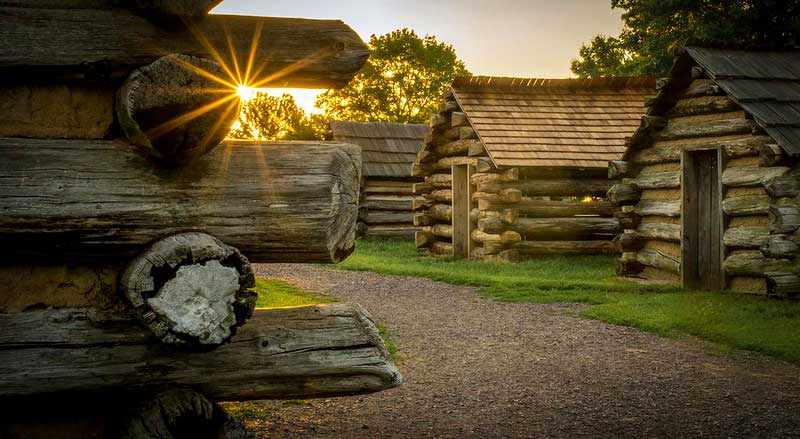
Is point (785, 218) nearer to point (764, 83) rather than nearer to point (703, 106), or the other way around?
point (764, 83)

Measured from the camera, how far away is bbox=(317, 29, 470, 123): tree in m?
53.6

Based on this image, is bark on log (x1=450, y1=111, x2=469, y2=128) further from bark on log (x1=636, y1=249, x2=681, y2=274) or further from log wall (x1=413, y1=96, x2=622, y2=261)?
bark on log (x1=636, y1=249, x2=681, y2=274)

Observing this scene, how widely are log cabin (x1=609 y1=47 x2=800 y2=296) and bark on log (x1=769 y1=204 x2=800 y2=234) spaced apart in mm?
13

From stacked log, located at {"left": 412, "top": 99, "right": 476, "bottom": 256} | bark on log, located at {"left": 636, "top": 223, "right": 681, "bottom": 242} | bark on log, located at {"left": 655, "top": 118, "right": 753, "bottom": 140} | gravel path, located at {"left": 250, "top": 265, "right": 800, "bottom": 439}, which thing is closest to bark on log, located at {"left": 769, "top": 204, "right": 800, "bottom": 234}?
bark on log, located at {"left": 655, "top": 118, "right": 753, "bottom": 140}

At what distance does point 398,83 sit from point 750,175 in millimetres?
44744

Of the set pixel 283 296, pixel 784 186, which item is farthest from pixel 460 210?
pixel 784 186

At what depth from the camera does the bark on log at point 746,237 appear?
36.8 ft

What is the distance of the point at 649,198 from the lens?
555 inches

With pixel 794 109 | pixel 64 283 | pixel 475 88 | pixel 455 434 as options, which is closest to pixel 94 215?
pixel 64 283

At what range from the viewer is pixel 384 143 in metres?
28.0

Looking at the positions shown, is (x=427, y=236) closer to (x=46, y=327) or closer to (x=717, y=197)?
(x=717, y=197)

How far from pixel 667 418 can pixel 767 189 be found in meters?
6.47

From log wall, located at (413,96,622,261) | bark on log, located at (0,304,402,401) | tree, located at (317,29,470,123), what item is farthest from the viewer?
tree, located at (317,29,470,123)

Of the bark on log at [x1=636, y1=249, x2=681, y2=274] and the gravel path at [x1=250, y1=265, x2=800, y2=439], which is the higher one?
the bark on log at [x1=636, y1=249, x2=681, y2=274]
